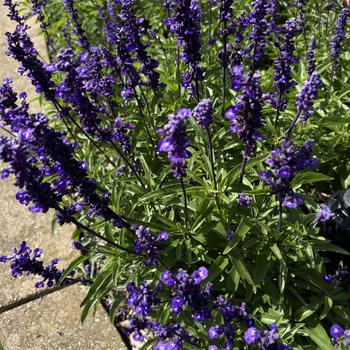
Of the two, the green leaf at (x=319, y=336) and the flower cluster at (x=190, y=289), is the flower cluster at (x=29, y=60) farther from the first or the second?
the green leaf at (x=319, y=336)

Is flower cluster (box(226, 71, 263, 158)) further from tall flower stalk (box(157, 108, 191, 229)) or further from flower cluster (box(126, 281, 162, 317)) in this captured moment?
flower cluster (box(126, 281, 162, 317))

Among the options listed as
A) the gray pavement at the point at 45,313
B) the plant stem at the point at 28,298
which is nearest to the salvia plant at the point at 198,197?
the gray pavement at the point at 45,313

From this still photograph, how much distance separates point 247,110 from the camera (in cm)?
295

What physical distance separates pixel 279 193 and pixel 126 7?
7.45ft

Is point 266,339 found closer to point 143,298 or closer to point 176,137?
point 143,298

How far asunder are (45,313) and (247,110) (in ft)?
11.8

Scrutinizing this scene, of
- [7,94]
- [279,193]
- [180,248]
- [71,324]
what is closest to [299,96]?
[279,193]

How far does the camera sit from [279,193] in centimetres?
317

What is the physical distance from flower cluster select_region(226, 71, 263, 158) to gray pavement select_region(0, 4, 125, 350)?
285 centimetres

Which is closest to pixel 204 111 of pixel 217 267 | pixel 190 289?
pixel 190 289

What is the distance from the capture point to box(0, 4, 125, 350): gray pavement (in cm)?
498

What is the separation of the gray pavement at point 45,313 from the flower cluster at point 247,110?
2855mm

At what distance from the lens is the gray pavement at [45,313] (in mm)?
4980

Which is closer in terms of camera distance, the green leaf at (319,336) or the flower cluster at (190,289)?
the flower cluster at (190,289)
